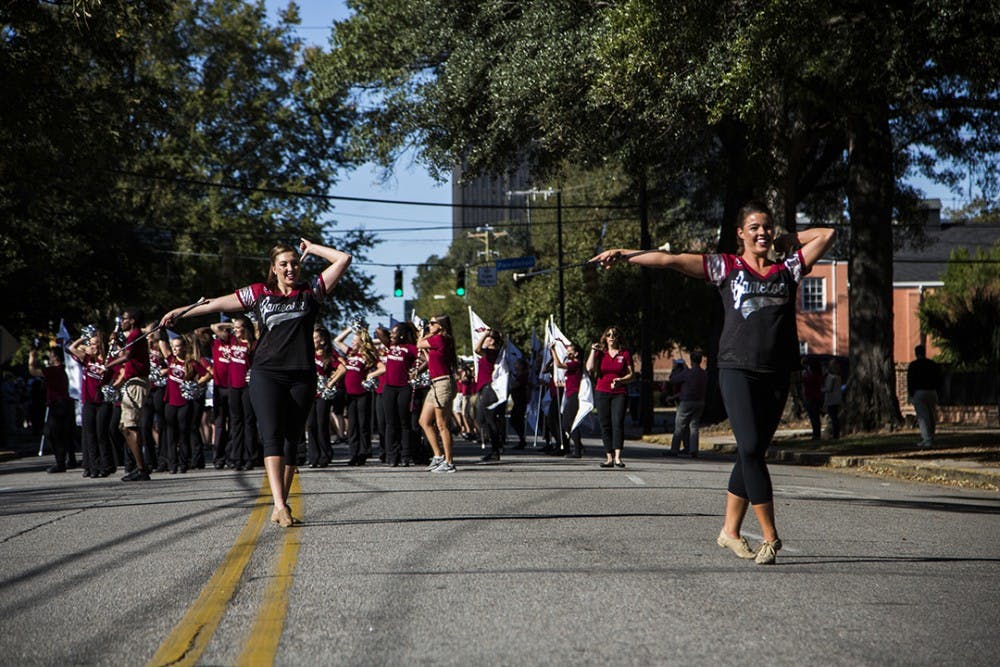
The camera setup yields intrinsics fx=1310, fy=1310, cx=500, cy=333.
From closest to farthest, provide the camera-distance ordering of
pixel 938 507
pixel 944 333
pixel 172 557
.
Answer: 1. pixel 172 557
2. pixel 938 507
3. pixel 944 333

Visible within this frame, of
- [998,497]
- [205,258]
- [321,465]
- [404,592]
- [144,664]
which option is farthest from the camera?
[205,258]

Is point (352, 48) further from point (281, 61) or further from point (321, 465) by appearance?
point (281, 61)

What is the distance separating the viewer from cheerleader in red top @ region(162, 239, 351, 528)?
917cm

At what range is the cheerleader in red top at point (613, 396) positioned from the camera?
1723cm

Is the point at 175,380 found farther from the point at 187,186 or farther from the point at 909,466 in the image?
the point at 187,186


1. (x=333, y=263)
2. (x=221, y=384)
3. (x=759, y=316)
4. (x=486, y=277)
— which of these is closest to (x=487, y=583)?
(x=759, y=316)

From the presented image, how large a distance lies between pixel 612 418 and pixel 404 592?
11.2 m

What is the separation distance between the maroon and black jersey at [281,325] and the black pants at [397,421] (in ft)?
26.1

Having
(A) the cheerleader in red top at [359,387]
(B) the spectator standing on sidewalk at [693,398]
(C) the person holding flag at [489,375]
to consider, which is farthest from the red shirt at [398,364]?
(B) the spectator standing on sidewalk at [693,398]

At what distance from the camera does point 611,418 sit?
17438 millimetres

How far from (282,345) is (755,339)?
346cm

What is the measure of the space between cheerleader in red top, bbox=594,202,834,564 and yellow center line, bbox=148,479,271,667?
2.75m

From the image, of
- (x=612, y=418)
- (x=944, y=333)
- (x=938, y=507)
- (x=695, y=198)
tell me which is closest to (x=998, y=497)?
(x=938, y=507)

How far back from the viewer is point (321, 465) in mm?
17250
